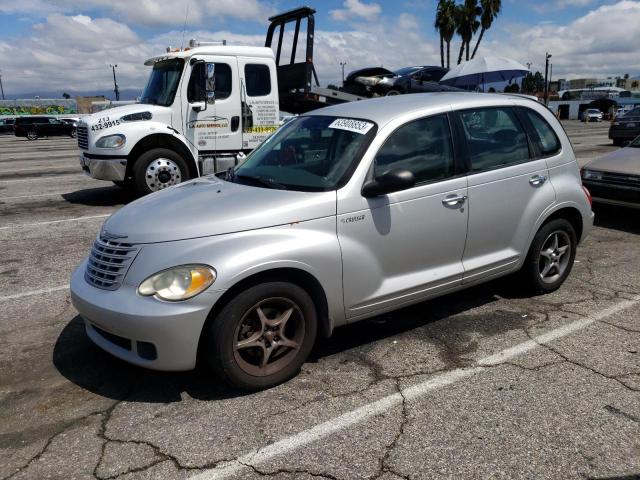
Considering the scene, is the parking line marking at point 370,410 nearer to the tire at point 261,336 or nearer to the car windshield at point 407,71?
the tire at point 261,336

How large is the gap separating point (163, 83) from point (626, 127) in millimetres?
16014

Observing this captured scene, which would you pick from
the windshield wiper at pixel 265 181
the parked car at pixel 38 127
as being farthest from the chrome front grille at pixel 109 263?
the parked car at pixel 38 127

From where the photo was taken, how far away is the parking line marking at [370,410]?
2.70 metres

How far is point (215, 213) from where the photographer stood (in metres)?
3.33

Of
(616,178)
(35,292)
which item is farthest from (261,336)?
(616,178)

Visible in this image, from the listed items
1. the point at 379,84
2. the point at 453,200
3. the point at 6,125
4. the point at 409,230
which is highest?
the point at 379,84

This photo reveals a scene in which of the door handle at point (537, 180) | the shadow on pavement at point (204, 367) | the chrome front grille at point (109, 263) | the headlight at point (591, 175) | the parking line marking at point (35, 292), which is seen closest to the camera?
the chrome front grille at point (109, 263)

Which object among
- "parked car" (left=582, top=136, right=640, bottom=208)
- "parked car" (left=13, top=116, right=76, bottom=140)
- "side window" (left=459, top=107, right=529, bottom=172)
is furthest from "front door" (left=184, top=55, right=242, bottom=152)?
"parked car" (left=13, top=116, right=76, bottom=140)

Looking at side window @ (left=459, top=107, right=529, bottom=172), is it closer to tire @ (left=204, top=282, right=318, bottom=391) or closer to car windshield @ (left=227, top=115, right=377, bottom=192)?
car windshield @ (left=227, top=115, right=377, bottom=192)

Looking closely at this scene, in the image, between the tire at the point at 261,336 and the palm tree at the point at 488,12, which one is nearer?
the tire at the point at 261,336

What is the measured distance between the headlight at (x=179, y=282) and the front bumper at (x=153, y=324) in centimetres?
4

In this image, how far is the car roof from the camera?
3.98 metres

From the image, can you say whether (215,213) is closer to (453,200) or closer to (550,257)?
(453,200)

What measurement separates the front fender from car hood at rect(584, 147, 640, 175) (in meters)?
5.59
